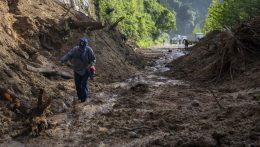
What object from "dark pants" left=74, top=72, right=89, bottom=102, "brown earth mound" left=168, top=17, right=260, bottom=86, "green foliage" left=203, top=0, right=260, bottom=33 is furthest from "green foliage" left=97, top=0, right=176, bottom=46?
"dark pants" left=74, top=72, right=89, bottom=102

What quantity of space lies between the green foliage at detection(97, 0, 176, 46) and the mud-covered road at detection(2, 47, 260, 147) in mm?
29593

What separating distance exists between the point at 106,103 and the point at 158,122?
109 inches

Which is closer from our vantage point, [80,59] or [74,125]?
[74,125]

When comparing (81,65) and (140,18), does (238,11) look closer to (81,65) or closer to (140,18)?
(81,65)

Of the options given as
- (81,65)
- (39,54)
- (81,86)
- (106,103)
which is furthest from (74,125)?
(39,54)

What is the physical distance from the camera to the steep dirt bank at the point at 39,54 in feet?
30.0

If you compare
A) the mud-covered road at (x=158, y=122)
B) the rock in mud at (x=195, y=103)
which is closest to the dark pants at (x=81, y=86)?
the mud-covered road at (x=158, y=122)

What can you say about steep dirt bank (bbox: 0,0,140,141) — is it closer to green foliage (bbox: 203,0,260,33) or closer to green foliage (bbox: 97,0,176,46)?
green foliage (bbox: 203,0,260,33)

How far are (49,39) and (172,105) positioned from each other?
6.48 metres

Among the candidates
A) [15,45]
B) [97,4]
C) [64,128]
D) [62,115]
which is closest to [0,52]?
[15,45]

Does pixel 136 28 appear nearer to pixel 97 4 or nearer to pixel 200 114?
pixel 97 4

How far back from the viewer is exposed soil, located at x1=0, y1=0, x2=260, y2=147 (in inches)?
267

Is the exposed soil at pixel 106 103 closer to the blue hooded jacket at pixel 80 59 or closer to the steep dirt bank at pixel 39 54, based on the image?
the steep dirt bank at pixel 39 54

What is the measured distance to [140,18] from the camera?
67.4 metres
